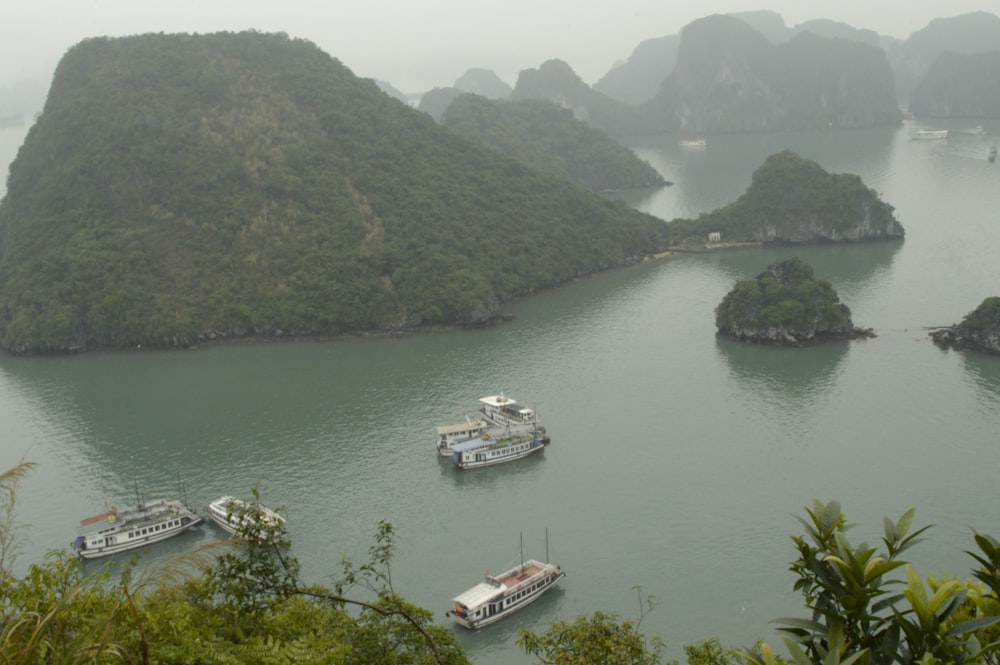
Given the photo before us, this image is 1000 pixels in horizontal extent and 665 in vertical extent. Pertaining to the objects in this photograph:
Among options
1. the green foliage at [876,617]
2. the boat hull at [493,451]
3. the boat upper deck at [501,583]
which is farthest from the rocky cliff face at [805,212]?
the green foliage at [876,617]

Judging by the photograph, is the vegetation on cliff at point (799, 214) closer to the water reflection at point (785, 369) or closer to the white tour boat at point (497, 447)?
the water reflection at point (785, 369)

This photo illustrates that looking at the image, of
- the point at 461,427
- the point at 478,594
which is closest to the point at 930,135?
the point at 461,427

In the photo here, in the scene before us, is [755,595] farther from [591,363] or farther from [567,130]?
[567,130]

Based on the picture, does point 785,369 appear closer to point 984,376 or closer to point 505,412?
point 984,376

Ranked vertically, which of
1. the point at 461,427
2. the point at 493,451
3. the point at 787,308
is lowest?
the point at 493,451

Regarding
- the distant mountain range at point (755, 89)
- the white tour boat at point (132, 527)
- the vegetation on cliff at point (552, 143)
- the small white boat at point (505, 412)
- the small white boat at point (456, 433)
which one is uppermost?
the distant mountain range at point (755, 89)

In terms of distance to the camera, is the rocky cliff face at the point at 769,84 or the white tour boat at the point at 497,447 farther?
the rocky cliff face at the point at 769,84

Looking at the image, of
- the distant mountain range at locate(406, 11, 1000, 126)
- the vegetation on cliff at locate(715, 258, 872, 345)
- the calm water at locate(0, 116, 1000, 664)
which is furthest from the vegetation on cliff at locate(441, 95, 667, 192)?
the vegetation on cliff at locate(715, 258, 872, 345)
